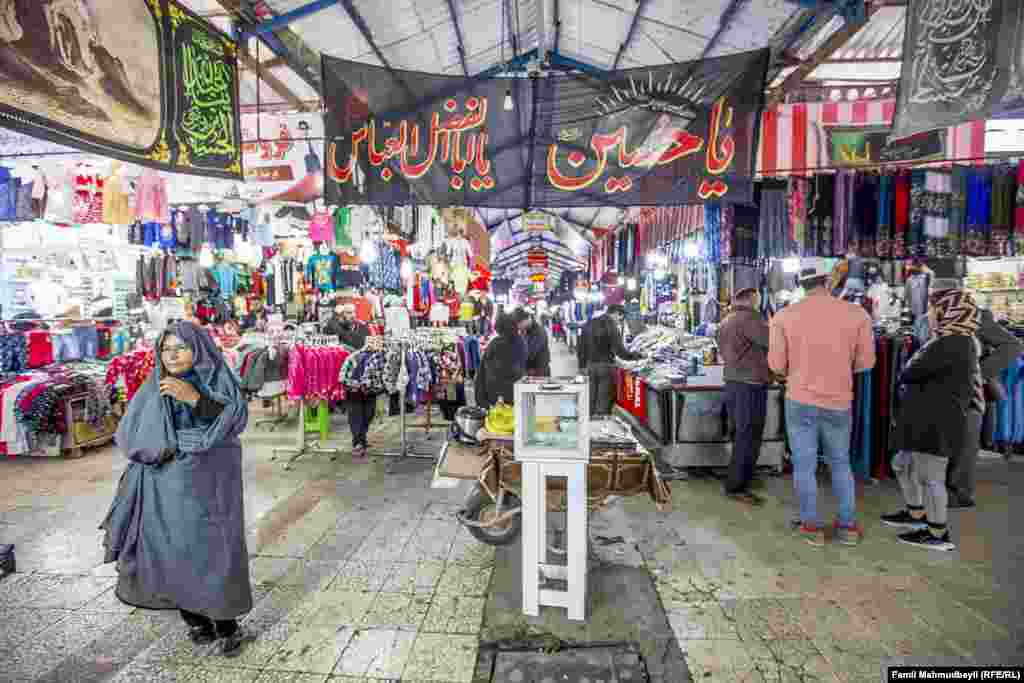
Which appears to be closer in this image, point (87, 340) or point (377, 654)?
point (377, 654)

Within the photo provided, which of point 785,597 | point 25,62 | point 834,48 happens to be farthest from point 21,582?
point 834,48

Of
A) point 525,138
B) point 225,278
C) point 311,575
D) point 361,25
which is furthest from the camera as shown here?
point 225,278

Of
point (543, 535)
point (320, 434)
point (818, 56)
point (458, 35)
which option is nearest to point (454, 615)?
point (543, 535)

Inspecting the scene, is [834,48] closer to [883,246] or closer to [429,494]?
[883,246]

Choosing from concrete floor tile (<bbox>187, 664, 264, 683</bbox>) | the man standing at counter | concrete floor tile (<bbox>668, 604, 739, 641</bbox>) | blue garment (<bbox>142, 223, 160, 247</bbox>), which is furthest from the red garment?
concrete floor tile (<bbox>668, 604, 739, 641</bbox>)

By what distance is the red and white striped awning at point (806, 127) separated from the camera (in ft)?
19.0

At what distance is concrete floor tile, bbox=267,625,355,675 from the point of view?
8.32 feet

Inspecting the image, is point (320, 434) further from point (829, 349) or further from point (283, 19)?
point (829, 349)

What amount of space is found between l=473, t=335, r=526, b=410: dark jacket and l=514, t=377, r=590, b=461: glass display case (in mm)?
2278

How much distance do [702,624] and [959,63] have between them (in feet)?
11.4

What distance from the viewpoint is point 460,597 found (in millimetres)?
3129

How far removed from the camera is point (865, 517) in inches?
169

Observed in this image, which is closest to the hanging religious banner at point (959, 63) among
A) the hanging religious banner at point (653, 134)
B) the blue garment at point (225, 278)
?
the hanging religious banner at point (653, 134)

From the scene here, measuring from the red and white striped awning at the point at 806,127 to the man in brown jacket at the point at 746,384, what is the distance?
2.10m
